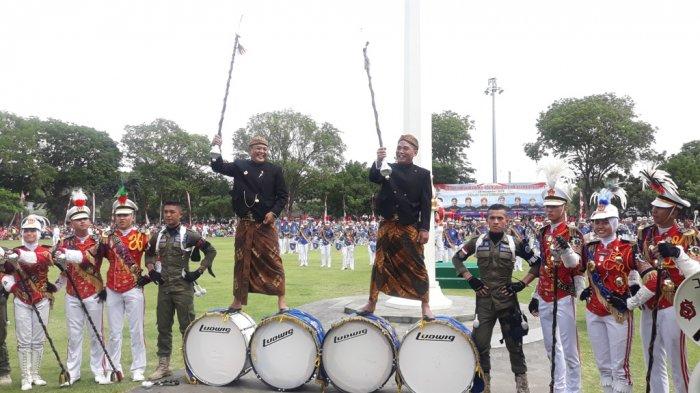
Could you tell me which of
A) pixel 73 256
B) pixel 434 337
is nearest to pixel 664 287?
pixel 434 337

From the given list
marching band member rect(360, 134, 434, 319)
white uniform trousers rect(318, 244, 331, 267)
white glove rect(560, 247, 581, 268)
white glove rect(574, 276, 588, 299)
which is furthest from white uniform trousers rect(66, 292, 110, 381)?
white uniform trousers rect(318, 244, 331, 267)

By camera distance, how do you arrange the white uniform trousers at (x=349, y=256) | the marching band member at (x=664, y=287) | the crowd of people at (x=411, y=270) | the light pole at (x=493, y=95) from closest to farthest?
the marching band member at (x=664, y=287) < the crowd of people at (x=411, y=270) < the white uniform trousers at (x=349, y=256) < the light pole at (x=493, y=95)

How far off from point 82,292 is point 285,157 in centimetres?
5538

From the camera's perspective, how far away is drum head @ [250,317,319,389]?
6500mm

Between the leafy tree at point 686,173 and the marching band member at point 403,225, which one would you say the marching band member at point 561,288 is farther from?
the leafy tree at point 686,173

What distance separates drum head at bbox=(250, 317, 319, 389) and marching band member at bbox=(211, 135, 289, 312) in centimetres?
37

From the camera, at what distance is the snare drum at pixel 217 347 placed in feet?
22.0

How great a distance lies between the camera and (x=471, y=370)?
5891 millimetres

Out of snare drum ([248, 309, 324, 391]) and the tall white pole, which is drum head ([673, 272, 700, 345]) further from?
the tall white pole

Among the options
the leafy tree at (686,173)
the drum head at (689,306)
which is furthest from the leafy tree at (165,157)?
the drum head at (689,306)

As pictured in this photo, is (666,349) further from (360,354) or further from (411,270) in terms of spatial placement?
(360,354)

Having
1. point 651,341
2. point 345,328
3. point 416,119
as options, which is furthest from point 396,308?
point 651,341

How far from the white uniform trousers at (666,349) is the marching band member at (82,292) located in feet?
20.6

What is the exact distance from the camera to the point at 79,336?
23.1 feet
